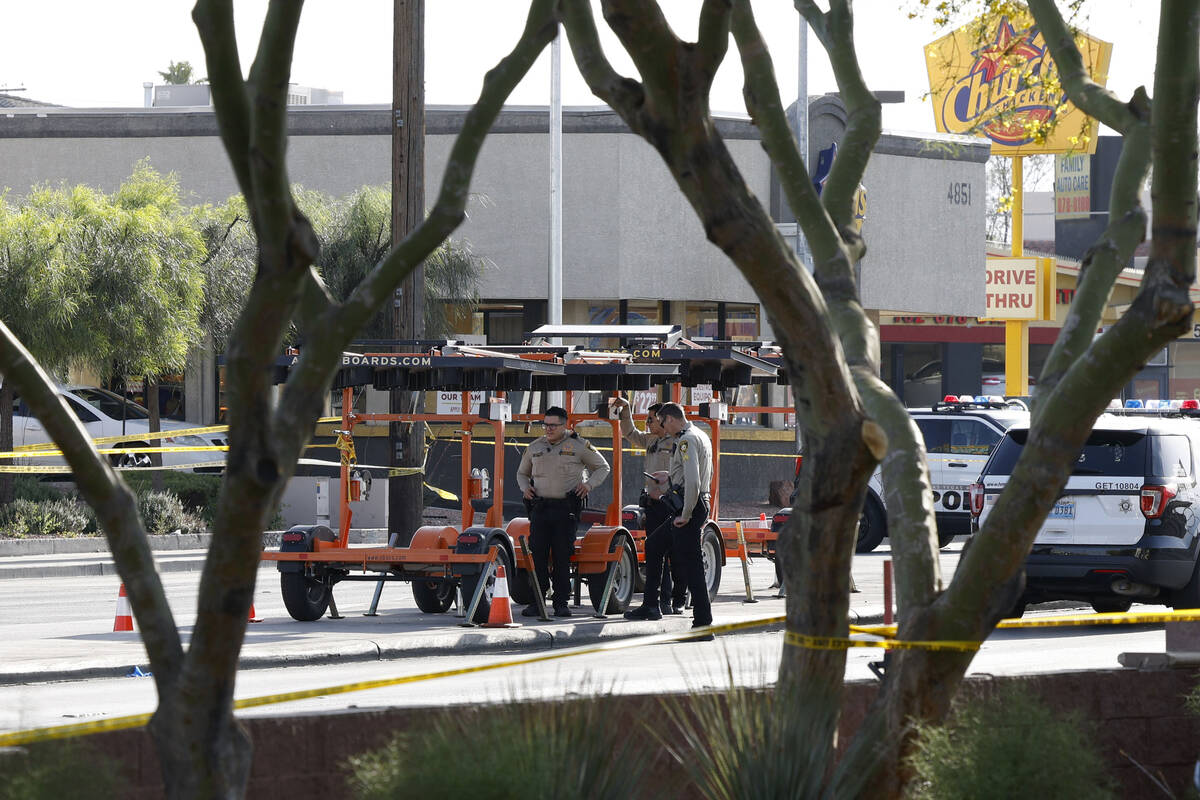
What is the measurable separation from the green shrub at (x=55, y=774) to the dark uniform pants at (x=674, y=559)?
8.94 meters

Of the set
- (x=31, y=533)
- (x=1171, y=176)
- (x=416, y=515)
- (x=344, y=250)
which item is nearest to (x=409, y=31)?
(x=416, y=515)

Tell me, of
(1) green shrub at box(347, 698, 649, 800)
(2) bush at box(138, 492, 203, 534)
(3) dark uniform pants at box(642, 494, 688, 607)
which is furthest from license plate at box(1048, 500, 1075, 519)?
(2) bush at box(138, 492, 203, 534)

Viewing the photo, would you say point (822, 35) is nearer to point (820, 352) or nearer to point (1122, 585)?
point (820, 352)

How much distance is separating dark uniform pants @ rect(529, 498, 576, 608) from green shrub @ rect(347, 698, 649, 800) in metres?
9.08

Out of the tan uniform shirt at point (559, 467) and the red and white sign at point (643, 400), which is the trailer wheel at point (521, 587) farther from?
the red and white sign at point (643, 400)

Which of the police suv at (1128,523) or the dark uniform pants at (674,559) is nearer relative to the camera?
the dark uniform pants at (674,559)

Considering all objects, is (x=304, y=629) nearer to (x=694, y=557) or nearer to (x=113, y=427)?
(x=694, y=557)

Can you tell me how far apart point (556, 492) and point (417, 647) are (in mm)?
2317

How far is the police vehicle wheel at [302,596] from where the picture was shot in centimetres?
1461

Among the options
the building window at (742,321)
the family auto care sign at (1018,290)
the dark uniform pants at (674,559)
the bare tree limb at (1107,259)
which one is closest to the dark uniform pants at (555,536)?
the dark uniform pants at (674,559)

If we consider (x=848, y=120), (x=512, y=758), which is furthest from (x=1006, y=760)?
(x=848, y=120)

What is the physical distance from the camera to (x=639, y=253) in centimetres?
3544

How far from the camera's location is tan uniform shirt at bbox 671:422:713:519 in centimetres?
1341

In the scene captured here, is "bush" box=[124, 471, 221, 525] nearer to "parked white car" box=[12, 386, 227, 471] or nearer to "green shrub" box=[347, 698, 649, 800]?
"parked white car" box=[12, 386, 227, 471]
